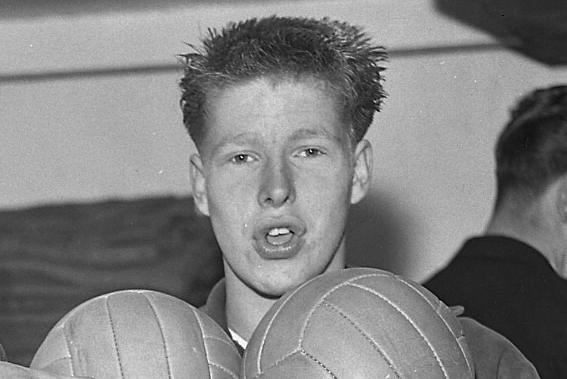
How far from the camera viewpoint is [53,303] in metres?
4.19

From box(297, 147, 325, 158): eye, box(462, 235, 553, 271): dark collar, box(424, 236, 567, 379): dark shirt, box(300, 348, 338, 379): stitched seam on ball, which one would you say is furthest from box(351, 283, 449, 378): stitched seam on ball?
box(462, 235, 553, 271): dark collar

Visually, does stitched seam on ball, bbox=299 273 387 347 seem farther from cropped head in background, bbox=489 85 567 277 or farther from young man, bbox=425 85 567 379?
cropped head in background, bbox=489 85 567 277

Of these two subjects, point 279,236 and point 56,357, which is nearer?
point 56,357

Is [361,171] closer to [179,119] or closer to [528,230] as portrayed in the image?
[528,230]

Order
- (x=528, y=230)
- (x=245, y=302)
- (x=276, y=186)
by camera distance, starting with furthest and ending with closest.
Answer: (x=528, y=230) → (x=245, y=302) → (x=276, y=186)

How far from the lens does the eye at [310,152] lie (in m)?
2.17

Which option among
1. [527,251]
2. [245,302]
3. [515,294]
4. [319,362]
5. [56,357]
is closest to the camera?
[319,362]

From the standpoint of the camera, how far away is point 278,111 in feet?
7.16

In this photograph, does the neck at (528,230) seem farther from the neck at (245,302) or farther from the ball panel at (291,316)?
the ball panel at (291,316)

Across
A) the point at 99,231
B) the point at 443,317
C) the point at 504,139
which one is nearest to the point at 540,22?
the point at 504,139

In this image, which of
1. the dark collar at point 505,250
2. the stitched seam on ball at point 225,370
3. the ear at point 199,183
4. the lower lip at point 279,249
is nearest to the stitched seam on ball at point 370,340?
the stitched seam on ball at point 225,370

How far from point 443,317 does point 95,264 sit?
2473mm

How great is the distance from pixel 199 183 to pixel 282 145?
0.81 feet

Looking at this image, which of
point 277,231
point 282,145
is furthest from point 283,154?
point 277,231
